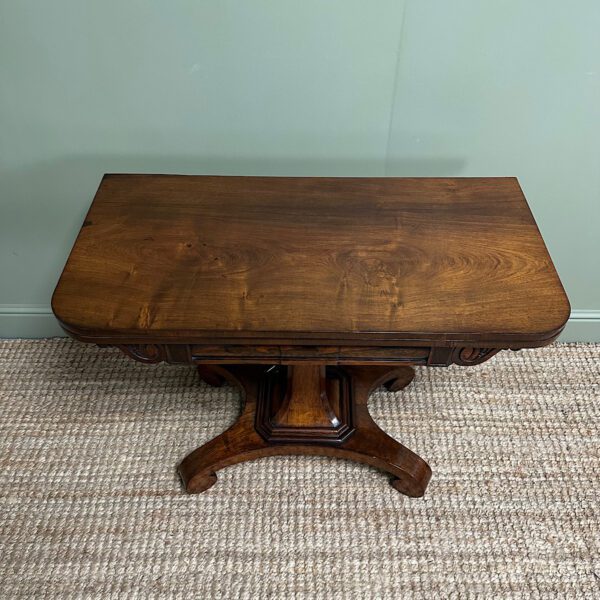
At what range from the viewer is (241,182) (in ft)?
3.28

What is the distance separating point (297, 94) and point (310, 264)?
33 centimetres

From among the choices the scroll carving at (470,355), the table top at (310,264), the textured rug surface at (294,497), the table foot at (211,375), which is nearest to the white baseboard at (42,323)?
the textured rug surface at (294,497)

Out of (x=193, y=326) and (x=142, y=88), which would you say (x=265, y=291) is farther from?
(x=142, y=88)

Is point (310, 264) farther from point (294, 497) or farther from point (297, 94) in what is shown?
point (294, 497)

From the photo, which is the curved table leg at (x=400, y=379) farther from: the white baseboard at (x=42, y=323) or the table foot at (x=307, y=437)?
the white baseboard at (x=42, y=323)

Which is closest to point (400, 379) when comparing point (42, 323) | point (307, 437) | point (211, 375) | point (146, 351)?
point (307, 437)

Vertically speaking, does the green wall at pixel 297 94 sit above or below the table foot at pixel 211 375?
above

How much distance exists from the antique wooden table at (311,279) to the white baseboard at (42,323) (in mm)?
479

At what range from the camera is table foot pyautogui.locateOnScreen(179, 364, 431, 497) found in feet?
3.45

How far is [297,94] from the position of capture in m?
1.02

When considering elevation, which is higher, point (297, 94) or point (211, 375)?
point (297, 94)

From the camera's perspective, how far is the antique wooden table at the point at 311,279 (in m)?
0.78

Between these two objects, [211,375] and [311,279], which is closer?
[311,279]

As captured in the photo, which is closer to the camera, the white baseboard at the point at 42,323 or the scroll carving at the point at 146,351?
the scroll carving at the point at 146,351
